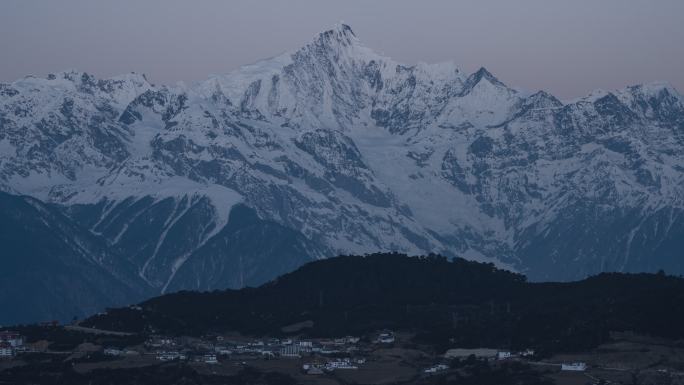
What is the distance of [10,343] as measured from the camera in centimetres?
19138

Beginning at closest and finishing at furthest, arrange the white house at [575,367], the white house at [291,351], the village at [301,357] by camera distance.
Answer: the white house at [575,367], the village at [301,357], the white house at [291,351]

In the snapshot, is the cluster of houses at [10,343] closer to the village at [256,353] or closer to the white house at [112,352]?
the village at [256,353]

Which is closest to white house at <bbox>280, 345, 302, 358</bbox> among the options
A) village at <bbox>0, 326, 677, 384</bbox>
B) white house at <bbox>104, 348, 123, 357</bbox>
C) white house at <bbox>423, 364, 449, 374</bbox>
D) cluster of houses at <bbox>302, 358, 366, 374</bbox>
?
village at <bbox>0, 326, 677, 384</bbox>

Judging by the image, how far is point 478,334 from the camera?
19512 cm

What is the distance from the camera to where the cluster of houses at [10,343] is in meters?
187

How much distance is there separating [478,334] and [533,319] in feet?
18.0

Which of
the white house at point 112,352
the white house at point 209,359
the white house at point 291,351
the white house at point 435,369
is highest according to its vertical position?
the white house at point 291,351

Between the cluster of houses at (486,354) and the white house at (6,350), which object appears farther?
the white house at (6,350)

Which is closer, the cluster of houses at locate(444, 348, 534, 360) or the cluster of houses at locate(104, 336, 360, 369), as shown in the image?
the cluster of houses at locate(444, 348, 534, 360)

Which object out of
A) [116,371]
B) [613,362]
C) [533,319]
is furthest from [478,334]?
[116,371]

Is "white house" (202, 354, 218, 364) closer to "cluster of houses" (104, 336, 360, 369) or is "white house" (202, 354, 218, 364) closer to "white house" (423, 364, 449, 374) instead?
"cluster of houses" (104, 336, 360, 369)

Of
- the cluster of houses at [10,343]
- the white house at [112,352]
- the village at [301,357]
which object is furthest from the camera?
the cluster of houses at [10,343]

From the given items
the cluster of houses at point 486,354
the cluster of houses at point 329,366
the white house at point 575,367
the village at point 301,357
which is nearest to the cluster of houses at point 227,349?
the village at point 301,357

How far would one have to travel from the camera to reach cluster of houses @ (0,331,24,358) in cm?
18675
